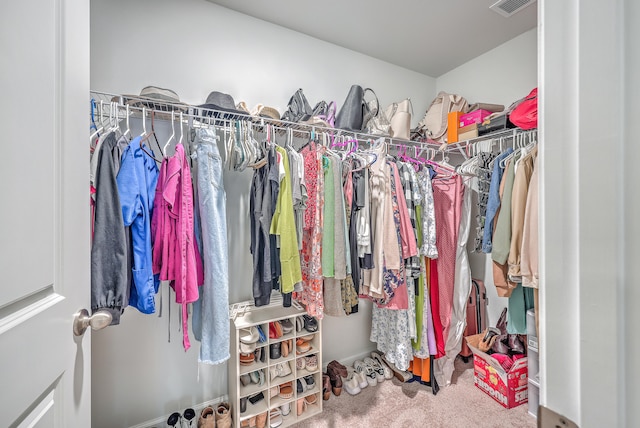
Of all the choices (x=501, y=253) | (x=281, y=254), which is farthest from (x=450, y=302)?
(x=281, y=254)

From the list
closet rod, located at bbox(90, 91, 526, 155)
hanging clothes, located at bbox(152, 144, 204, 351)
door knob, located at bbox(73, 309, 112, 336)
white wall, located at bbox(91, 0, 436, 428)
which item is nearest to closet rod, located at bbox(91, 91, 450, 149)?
closet rod, located at bbox(90, 91, 526, 155)

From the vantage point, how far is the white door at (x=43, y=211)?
1.23ft

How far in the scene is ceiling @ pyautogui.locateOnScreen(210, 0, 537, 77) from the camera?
1704mm

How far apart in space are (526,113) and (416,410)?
2.07 metres

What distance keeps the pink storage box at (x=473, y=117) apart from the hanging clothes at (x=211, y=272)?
6.42 ft

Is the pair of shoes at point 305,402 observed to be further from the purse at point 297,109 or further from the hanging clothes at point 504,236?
the purse at point 297,109

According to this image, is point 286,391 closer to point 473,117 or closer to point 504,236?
point 504,236

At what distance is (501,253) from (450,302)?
0.60m

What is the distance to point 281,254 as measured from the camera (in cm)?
136

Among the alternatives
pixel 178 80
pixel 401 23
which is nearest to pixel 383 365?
pixel 178 80

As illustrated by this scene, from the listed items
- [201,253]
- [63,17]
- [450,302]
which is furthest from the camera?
[450,302]

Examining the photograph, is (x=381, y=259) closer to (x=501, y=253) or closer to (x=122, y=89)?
(x=501, y=253)

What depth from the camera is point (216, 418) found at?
4.91ft
